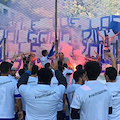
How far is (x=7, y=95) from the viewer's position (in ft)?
9.52

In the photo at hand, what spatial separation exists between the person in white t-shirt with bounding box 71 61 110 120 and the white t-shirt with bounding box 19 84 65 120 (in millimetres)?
313

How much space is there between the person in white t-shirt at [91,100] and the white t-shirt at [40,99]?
313 millimetres

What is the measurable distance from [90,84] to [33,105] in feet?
2.47

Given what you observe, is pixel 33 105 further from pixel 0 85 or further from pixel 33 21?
pixel 33 21

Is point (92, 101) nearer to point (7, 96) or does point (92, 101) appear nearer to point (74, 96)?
point (74, 96)

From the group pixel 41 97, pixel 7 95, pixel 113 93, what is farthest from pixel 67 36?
pixel 41 97

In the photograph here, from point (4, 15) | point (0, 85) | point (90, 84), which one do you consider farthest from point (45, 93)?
point (4, 15)

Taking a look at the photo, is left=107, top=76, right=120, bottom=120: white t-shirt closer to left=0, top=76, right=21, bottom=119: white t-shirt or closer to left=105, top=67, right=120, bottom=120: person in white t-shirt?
left=105, top=67, right=120, bottom=120: person in white t-shirt

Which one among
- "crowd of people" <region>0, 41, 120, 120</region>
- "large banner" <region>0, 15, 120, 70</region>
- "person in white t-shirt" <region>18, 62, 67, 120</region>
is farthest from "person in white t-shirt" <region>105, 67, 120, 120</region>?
"large banner" <region>0, 15, 120, 70</region>

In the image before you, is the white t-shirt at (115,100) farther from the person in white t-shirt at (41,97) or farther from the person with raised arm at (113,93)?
the person in white t-shirt at (41,97)

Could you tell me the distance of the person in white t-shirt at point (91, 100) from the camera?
2326 mm

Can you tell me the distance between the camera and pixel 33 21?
8992 mm

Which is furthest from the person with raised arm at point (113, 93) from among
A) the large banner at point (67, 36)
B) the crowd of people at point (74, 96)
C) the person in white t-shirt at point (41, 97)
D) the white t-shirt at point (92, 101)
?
the large banner at point (67, 36)

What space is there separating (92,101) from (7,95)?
1.26 meters
